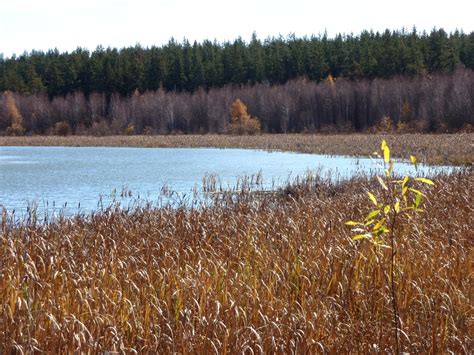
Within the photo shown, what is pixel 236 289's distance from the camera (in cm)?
786

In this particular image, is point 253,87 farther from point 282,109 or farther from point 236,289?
point 236,289

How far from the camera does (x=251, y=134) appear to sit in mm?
79688

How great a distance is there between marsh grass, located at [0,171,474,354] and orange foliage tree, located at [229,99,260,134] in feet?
222

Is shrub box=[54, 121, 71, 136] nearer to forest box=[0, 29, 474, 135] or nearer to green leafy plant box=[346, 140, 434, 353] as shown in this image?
forest box=[0, 29, 474, 135]

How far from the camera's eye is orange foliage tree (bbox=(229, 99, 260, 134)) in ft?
262

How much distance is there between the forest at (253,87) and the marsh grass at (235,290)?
57889 mm

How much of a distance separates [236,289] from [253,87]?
92.9 metres

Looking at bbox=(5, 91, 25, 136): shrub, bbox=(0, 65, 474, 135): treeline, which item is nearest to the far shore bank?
bbox=(0, 65, 474, 135): treeline

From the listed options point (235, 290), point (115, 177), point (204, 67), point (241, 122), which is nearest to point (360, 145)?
point (115, 177)

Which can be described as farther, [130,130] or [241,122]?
[130,130]

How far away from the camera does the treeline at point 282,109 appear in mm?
72750

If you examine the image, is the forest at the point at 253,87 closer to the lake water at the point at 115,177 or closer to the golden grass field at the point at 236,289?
the lake water at the point at 115,177

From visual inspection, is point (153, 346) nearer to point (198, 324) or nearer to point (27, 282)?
point (198, 324)

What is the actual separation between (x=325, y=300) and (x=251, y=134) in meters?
72.3
